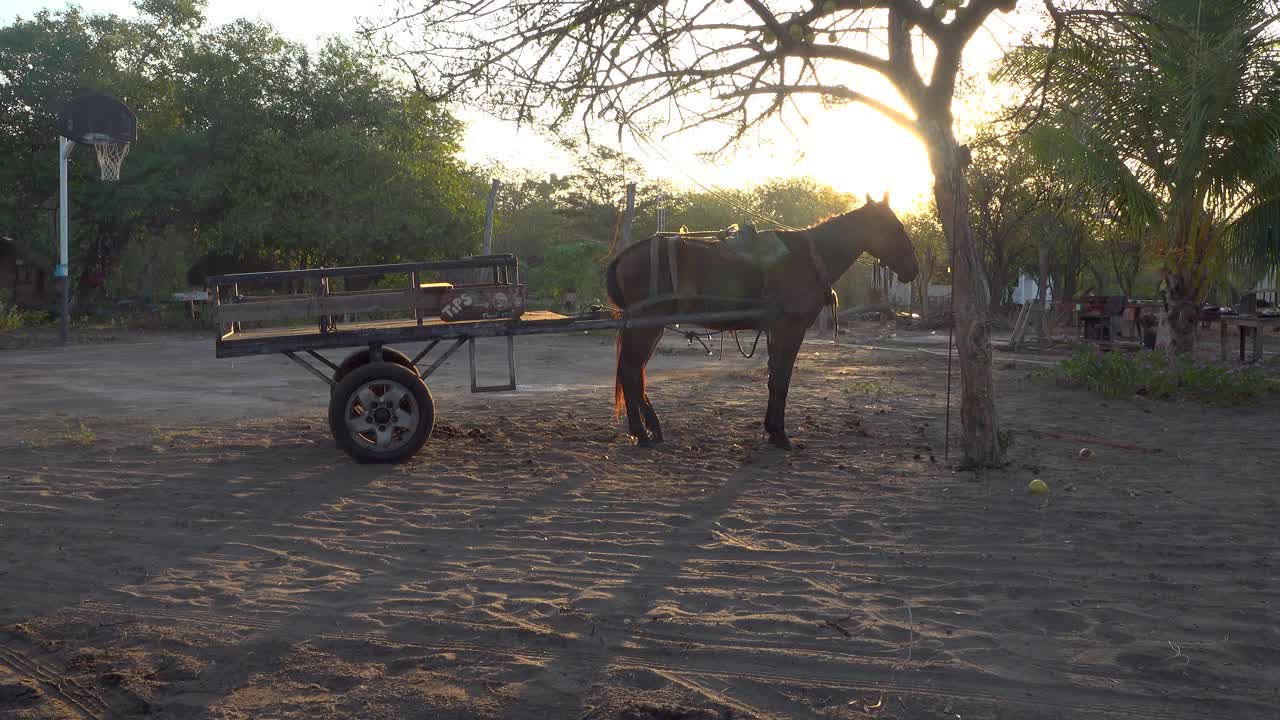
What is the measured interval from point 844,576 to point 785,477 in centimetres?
236

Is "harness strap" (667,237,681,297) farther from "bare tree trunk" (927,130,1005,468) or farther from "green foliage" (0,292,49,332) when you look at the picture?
"green foliage" (0,292,49,332)

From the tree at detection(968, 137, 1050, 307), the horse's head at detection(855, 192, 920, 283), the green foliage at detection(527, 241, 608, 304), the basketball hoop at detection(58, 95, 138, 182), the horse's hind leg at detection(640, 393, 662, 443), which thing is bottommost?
the horse's hind leg at detection(640, 393, 662, 443)

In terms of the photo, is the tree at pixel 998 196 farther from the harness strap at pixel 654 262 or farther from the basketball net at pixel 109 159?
the basketball net at pixel 109 159

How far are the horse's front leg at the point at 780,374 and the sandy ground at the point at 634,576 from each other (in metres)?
0.32

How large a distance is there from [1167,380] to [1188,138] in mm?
2838

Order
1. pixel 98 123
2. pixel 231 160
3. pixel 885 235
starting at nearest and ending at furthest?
pixel 885 235 → pixel 98 123 → pixel 231 160

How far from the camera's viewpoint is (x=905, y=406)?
1116cm

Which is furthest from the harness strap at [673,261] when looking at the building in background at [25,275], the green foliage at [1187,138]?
the building in background at [25,275]

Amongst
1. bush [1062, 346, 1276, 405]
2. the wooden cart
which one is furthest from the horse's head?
bush [1062, 346, 1276, 405]

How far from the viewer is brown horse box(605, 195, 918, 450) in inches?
329

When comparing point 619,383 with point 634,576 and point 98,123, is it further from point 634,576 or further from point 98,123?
point 98,123

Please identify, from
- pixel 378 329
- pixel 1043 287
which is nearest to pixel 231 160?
pixel 1043 287

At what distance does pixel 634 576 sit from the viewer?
4742 millimetres

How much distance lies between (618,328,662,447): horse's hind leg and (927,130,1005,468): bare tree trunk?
95.7 inches
